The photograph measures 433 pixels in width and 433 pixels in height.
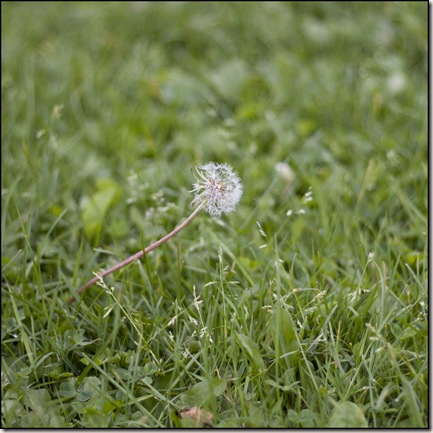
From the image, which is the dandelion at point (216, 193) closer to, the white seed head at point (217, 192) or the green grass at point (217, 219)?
the white seed head at point (217, 192)

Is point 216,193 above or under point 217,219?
above

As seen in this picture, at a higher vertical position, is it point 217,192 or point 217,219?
point 217,192

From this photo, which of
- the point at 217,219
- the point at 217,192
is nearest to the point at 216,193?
the point at 217,192

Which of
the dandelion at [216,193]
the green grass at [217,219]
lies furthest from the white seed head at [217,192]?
the green grass at [217,219]

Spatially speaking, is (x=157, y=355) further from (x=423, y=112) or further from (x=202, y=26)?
(x=202, y=26)

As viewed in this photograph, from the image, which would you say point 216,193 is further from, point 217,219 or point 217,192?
point 217,219

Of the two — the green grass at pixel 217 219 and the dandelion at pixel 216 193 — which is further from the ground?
the dandelion at pixel 216 193

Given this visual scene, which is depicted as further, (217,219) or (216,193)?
(217,219)

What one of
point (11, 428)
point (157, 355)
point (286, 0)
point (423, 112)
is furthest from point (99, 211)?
point (286, 0)
